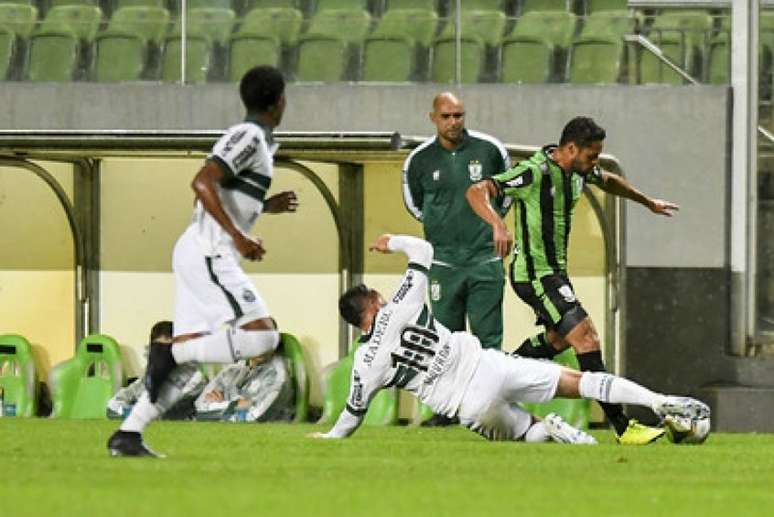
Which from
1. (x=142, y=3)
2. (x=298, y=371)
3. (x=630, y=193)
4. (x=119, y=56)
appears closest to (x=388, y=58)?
(x=142, y=3)

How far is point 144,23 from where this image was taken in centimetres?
2097

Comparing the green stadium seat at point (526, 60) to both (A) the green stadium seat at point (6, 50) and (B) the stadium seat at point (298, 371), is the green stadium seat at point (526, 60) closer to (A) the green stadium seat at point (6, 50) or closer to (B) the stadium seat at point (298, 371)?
(B) the stadium seat at point (298, 371)

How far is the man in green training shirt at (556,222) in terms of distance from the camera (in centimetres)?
1564

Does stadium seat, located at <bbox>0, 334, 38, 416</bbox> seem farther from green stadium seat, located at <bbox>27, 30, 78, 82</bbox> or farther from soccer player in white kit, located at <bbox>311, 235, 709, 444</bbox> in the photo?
soccer player in white kit, located at <bbox>311, 235, 709, 444</bbox>

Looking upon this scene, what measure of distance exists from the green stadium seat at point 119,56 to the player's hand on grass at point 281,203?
26.6 feet

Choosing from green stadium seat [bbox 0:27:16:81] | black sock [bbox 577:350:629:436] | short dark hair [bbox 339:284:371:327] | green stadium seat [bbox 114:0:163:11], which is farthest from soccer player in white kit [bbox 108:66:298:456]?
green stadium seat [bbox 0:27:16:81]

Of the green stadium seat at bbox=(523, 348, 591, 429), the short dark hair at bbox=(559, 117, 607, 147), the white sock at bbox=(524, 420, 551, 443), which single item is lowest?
the green stadium seat at bbox=(523, 348, 591, 429)

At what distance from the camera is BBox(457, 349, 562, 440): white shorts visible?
1498 centimetres

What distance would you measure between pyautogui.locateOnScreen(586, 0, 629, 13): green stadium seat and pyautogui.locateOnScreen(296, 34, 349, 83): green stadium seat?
196 centimetres

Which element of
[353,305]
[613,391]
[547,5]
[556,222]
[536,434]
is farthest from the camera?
[547,5]

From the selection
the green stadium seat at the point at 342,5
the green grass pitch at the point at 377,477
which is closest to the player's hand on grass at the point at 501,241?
the green grass pitch at the point at 377,477

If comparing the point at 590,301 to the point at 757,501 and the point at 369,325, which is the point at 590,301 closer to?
the point at 369,325

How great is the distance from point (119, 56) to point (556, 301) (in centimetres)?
650

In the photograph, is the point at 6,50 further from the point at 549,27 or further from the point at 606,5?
the point at 606,5
